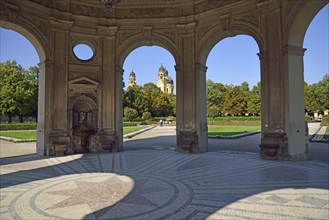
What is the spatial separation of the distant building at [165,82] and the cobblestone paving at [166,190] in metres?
114

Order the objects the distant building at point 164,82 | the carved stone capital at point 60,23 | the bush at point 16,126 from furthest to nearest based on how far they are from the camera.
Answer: the distant building at point 164,82, the bush at point 16,126, the carved stone capital at point 60,23

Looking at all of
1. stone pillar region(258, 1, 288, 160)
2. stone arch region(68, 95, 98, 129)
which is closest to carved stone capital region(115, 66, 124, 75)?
stone arch region(68, 95, 98, 129)

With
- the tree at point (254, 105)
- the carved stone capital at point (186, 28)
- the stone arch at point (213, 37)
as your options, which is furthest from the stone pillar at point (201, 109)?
the tree at point (254, 105)

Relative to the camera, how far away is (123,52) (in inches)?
560

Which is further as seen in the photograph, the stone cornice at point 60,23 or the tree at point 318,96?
the tree at point 318,96

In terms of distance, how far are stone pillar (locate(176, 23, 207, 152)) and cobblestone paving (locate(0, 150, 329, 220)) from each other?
3.35 m

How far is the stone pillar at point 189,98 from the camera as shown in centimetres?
1338

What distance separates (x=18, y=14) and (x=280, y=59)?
12.4m

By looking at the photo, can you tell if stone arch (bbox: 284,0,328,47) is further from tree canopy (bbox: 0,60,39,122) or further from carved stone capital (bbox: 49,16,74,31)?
tree canopy (bbox: 0,60,39,122)

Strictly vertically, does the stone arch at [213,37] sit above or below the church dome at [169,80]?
below

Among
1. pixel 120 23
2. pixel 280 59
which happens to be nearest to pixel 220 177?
pixel 280 59

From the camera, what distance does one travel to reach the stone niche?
524 inches

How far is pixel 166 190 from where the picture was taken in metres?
6.24

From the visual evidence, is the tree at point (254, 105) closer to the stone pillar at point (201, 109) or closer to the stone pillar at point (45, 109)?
the stone pillar at point (201, 109)
